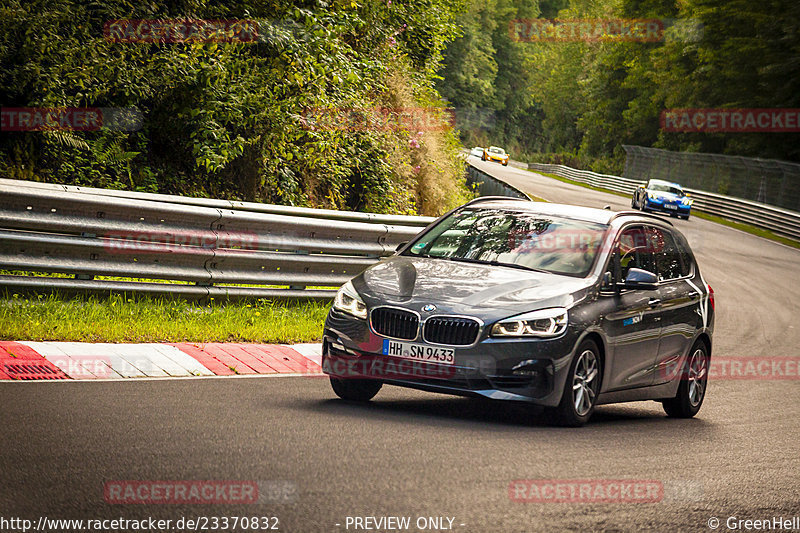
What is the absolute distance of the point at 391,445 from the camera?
6207 mm

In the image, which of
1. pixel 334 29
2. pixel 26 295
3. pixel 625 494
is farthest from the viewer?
pixel 334 29

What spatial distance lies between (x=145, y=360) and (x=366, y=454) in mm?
3065

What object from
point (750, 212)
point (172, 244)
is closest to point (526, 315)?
point (172, 244)

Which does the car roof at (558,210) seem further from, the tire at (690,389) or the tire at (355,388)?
the tire at (355,388)

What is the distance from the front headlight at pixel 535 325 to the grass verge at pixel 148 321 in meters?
3.36

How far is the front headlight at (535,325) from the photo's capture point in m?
7.19

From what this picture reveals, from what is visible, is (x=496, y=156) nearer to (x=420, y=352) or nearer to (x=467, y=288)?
(x=467, y=288)

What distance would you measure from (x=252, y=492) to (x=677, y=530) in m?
2.04

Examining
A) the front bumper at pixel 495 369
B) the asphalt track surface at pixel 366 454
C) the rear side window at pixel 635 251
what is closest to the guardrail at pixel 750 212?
the rear side window at pixel 635 251

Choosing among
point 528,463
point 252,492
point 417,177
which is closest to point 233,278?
point 528,463

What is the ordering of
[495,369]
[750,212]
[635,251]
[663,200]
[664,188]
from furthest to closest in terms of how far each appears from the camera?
[750,212] < [664,188] < [663,200] < [635,251] < [495,369]

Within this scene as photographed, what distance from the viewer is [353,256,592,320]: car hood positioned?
731 cm

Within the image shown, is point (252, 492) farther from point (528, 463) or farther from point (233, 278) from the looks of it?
point (233, 278)

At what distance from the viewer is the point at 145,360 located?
834cm
